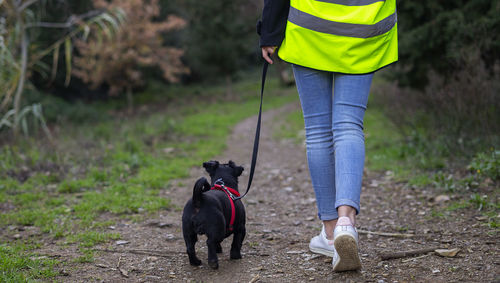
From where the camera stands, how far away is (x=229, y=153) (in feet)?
22.1

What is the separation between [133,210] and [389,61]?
2.65 meters

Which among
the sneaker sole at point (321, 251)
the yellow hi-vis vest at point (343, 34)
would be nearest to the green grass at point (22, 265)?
the sneaker sole at point (321, 251)

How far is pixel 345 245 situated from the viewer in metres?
2.06

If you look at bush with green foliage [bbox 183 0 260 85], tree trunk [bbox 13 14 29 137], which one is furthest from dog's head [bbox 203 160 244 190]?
bush with green foliage [bbox 183 0 260 85]

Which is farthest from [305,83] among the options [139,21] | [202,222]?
[139,21]

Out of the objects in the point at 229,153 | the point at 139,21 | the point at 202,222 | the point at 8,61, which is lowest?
the point at 229,153

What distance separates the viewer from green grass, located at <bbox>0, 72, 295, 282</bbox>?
3.18m

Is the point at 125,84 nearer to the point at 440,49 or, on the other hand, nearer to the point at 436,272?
the point at 440,49

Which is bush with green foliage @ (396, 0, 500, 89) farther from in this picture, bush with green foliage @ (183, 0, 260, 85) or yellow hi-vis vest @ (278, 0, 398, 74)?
bush with green foliage @ (183, 0, 260, 85)

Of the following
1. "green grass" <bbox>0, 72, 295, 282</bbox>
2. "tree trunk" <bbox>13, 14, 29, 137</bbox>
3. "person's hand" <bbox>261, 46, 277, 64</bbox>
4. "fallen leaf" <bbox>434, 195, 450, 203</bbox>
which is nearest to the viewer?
"person's hand" <bbox>261, 46, 277, 64</bbox>

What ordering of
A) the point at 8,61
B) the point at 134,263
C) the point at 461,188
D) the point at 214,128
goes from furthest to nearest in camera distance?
1. the point at 214,128
2. the point at 8,61
3. the point at 461,188
4. the point at 134,263

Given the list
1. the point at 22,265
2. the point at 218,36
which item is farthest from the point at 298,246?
the point at 218,36

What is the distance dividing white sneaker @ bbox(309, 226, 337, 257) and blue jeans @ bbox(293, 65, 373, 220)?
0.58 ft

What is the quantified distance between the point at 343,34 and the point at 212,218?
121 centimetres
